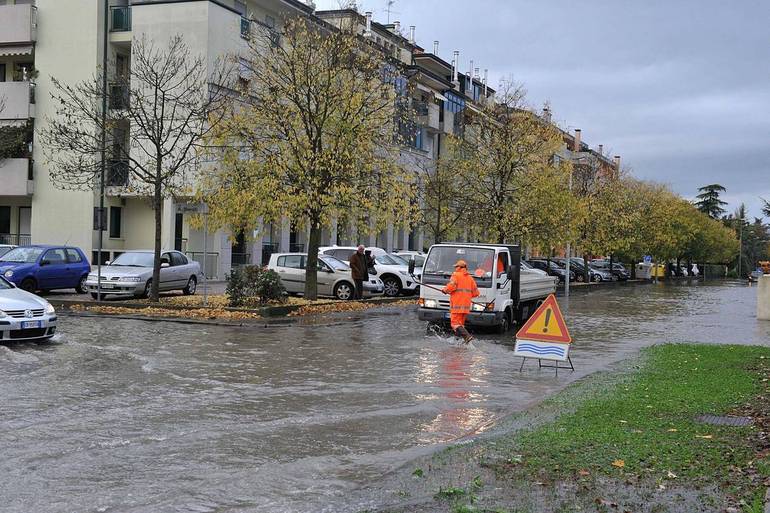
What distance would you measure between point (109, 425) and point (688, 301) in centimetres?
3392

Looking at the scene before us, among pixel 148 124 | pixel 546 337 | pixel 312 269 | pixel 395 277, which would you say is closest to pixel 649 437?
pixel 546 337

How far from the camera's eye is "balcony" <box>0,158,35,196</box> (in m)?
39.0

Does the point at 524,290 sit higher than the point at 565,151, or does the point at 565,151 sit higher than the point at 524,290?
the point at 565,151

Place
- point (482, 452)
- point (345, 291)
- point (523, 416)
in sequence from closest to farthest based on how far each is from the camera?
1. point (482, 452)
2. point (523, 416)
3. point (345, 291)

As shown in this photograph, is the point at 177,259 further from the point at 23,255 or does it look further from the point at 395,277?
the point at 395,277

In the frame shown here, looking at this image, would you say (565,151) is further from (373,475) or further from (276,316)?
(373,475)

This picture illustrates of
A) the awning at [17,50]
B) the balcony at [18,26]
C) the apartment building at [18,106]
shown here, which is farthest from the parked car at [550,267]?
the balcony at [18,26]

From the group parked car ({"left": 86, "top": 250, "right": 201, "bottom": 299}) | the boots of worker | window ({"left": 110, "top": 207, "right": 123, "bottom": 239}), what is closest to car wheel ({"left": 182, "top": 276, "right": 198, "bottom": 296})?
parked car ({"left": 86, "top": 250, "right": 201, "bottom": 299})

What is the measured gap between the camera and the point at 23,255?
997 inches

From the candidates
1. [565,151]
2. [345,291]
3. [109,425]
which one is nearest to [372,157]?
[345,291]

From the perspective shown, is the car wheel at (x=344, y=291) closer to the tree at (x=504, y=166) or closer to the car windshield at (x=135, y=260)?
the car windshield at (x=135, y=260)

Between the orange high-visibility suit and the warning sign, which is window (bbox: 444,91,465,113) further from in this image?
the warning sign

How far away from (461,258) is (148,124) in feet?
31.4

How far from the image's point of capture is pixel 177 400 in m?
9.90
